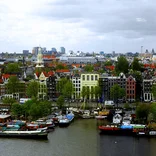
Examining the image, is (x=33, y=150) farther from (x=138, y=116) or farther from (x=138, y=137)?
(x=138, y=116)

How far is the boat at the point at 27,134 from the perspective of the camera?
60.5 feet

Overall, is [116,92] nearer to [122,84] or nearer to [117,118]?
[122,84]

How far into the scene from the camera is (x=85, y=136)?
1855 centimetres

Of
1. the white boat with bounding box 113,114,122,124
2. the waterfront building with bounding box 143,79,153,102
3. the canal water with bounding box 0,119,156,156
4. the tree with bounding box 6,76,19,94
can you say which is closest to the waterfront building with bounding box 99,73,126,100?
the waterfront building with bounding box 143,79,153,102

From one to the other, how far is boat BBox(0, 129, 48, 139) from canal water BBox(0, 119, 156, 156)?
366 mm

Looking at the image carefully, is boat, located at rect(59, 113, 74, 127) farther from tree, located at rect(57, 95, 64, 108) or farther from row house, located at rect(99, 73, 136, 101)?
row house, located at rect(99, 73, 136, 101)

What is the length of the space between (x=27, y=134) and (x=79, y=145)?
9.29ft

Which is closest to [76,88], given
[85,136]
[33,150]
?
[85,136]

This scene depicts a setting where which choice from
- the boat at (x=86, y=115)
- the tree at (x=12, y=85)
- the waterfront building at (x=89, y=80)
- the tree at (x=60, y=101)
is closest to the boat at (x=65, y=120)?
the boat at (x=86, y=115)

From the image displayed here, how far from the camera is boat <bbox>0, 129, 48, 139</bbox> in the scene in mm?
18436

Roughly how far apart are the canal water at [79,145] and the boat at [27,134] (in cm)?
37

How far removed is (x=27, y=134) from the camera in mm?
18531

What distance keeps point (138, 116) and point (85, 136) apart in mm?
3832

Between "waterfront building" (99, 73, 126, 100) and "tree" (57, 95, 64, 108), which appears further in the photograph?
"waterfront building" (99, 73, 126, 100)
